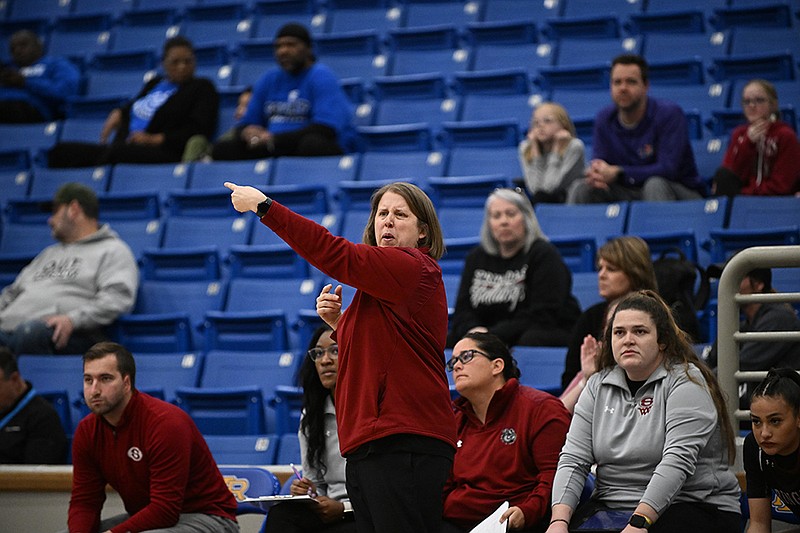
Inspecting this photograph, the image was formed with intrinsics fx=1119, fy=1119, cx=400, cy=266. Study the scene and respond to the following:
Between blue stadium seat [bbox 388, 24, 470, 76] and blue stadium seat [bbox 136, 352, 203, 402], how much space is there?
10.0 feet

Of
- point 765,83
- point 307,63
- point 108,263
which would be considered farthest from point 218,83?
point 765,83

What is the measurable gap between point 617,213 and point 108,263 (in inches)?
107

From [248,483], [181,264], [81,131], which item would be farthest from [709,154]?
[81,131]

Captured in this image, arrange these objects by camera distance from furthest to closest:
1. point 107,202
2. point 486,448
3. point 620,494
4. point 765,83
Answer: point 107,202, point 765,83, point 486,448, point 620,494

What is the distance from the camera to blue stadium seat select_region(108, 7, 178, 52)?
885 centimetres

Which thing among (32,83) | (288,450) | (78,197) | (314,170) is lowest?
(288,450)

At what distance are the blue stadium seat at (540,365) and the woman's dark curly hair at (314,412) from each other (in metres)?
1.05

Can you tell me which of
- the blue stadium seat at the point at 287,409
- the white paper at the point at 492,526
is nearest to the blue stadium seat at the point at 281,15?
the blue stadium seat at the point at 287,409

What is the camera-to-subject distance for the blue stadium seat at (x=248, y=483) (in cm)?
417

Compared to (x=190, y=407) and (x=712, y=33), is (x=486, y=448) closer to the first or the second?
(x=190, y=407)

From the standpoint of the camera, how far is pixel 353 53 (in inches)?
320

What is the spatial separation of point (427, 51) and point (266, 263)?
2518mm

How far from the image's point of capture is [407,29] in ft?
26.2

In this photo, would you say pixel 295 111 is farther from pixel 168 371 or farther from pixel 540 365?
pixel 540 365
